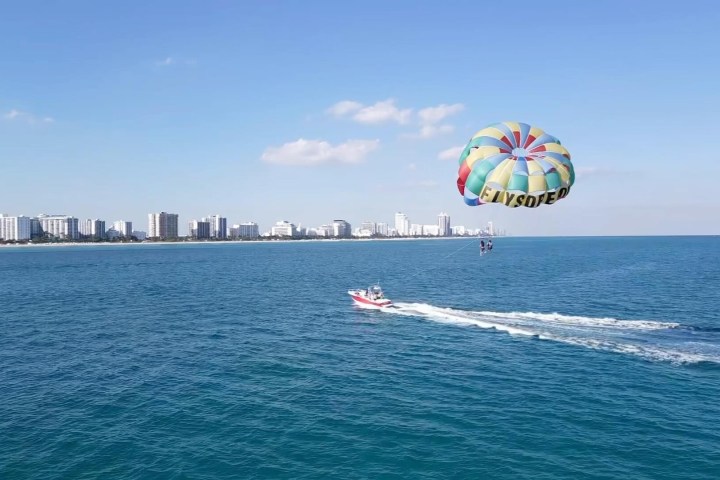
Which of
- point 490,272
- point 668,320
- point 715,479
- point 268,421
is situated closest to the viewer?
point 715,479

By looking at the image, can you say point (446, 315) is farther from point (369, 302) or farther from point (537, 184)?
point (537, 184)

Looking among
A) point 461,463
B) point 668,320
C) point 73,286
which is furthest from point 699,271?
point 73,286

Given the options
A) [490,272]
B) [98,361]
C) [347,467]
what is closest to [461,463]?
[347,467]

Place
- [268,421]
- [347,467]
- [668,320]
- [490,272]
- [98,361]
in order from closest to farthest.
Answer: [347,467] → [268,421] → [98,361] → [668,320] → [490,272]

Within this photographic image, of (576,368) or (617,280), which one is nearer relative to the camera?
(576,368)

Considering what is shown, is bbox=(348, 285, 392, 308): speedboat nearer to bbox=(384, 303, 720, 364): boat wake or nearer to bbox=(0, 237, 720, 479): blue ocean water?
bbox=(384, 303, 720, 364): boat wake

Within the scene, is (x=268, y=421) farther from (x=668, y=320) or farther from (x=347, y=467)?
(x=668, y=320)

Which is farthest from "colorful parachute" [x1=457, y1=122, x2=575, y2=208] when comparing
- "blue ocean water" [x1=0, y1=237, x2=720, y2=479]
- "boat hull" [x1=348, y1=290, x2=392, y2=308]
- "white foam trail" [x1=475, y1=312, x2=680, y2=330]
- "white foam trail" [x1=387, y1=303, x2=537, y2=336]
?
"boat hull" [x1=348, y1=290, x2=392, y2=308]
